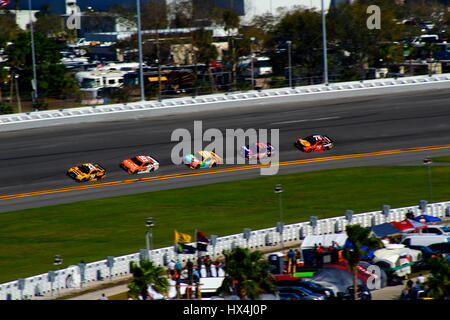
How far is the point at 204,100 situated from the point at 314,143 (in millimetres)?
12660

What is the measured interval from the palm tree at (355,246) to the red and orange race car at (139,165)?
62.6 ft

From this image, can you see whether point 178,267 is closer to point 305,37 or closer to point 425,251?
point 425,251

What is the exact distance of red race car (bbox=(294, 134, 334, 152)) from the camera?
41.2 metres

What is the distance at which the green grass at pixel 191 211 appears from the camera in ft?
88.5

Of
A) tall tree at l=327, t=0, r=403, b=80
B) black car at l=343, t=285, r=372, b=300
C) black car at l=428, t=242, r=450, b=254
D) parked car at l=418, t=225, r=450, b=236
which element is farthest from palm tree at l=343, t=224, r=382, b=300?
tall tree at l=327, t=0, r=403, b=80

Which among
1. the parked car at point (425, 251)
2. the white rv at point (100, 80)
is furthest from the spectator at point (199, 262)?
the white rv at point (100, 80)

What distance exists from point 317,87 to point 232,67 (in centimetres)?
1826

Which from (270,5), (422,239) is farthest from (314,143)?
(270,5)

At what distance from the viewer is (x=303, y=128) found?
146 ft

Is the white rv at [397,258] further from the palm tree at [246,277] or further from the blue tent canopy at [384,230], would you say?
the palm tree at [246,277]

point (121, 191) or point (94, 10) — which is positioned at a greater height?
point (94, 10)

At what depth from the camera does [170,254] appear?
2464cm
